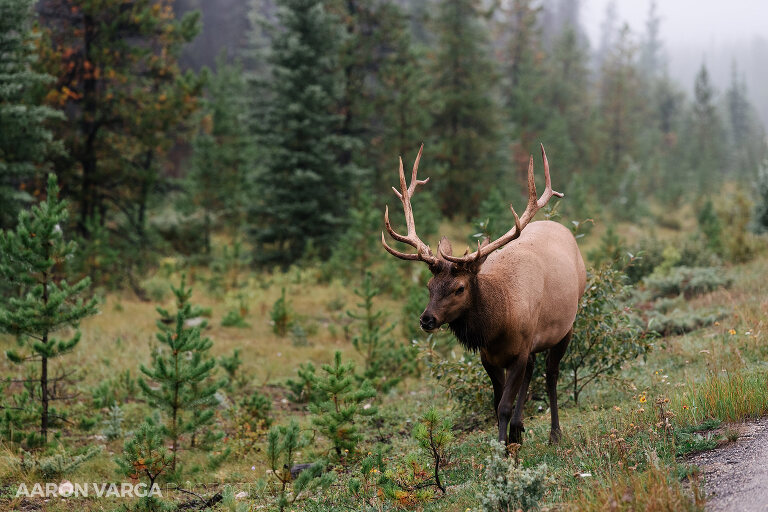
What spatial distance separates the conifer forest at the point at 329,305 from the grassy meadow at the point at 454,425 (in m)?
0.04

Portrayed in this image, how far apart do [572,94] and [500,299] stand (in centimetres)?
4928

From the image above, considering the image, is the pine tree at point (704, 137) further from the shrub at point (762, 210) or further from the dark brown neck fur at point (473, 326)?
the dark brown neck fur at point (473, 326)

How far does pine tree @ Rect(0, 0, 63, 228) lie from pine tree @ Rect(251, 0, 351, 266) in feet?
26.8

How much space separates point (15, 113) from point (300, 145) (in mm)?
9609

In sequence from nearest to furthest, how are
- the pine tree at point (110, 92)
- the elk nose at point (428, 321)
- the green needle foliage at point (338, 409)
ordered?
the elk nose at point (428, 321) < the green needle foliage at point (338, 409) < the pine tree at point (110, 92)

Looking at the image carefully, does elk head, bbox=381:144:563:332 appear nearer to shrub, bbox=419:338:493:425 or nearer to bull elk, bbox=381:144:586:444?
bull elk, bbox=381:144:586:444

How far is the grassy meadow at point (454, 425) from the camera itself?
14.6 feet

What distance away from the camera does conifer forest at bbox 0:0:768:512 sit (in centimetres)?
512

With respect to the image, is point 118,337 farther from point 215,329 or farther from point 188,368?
point 188,368

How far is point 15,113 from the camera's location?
11.4 metres

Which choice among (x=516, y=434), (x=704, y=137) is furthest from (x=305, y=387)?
(x=704, y=137)

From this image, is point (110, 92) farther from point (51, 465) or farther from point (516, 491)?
point (516, 491)

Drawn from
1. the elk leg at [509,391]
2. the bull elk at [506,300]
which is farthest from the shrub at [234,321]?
the elk leg at [509,391]

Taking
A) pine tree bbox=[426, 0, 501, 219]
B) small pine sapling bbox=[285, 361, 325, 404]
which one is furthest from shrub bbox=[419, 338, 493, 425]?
pine tree bbox=[426, 0, 501, 219]
